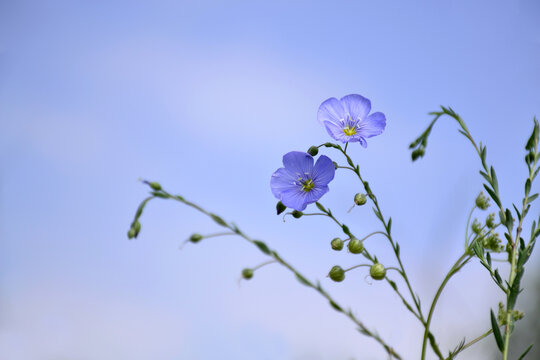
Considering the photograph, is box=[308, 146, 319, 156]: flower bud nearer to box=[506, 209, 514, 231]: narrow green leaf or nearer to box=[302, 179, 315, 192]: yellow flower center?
box=[302, 179, 315, 192]: yellow flower center

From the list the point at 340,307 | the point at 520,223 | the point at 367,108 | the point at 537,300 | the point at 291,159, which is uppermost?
the point at 537,300

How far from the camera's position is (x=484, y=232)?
0.99 m

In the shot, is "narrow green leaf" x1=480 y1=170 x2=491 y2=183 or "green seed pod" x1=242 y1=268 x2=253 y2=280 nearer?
"green seed pod" x1=242 y1=268 x2=253 y2=280

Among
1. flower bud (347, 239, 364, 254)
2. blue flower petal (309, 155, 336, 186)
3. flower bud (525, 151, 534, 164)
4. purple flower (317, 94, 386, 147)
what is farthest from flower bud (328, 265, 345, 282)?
flower bud (525, 151, 534, 164)

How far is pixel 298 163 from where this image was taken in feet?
3.20

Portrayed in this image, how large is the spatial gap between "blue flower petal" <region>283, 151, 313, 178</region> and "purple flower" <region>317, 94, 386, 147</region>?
0.09m

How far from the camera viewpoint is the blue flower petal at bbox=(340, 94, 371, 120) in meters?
1.05

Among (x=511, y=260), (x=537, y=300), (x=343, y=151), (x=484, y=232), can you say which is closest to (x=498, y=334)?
(x=511, y=260)

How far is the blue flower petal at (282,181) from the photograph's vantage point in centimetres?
97

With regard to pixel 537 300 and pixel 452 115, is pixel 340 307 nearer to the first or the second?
pixel 452 115

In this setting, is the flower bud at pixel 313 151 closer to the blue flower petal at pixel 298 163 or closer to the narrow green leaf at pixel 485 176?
the blue flower petal at pixel 298 163

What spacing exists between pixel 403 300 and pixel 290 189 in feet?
0.91

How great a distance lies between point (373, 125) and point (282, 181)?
0.21 m

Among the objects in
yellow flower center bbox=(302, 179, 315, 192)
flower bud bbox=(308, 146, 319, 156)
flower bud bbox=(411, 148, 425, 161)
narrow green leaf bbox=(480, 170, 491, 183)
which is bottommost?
yellow flower center bbox=(302, 179, 315, 192)
